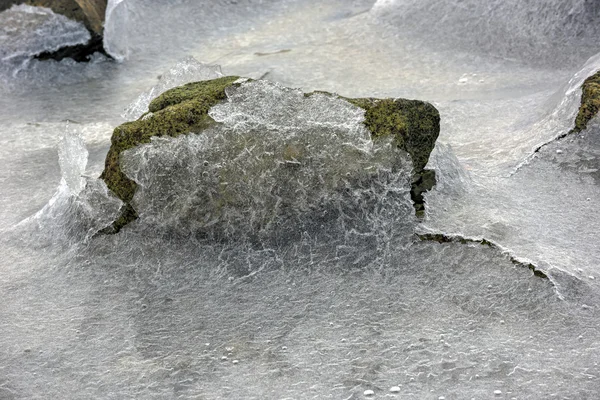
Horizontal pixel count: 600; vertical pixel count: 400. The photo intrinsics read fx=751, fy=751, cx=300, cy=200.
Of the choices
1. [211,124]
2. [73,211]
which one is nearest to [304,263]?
[211,124]

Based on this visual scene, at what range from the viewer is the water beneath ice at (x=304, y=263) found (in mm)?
2740

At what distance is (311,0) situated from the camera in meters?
7.83

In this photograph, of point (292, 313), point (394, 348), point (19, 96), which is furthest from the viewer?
point (19, 96)

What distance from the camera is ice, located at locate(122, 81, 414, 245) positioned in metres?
3.45

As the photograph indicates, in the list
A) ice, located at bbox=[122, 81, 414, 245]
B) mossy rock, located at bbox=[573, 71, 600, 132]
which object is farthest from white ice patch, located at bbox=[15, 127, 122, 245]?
mossy rock, located at bbox=[573, 71, 600, 132]

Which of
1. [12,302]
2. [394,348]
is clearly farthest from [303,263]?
[12,302]

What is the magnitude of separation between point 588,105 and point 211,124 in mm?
2158

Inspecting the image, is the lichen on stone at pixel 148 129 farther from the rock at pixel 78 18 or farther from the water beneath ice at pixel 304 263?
the rock at pixel 78 18

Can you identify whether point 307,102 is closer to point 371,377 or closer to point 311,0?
point 371,377

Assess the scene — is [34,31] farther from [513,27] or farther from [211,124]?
[513,27]

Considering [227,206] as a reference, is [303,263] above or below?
below

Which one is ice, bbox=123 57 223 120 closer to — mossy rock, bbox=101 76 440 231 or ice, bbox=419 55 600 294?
mossy rock, bbox=101 76 440 231

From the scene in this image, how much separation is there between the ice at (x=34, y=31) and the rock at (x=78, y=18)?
0.13 ft

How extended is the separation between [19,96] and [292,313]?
12.6 ft
